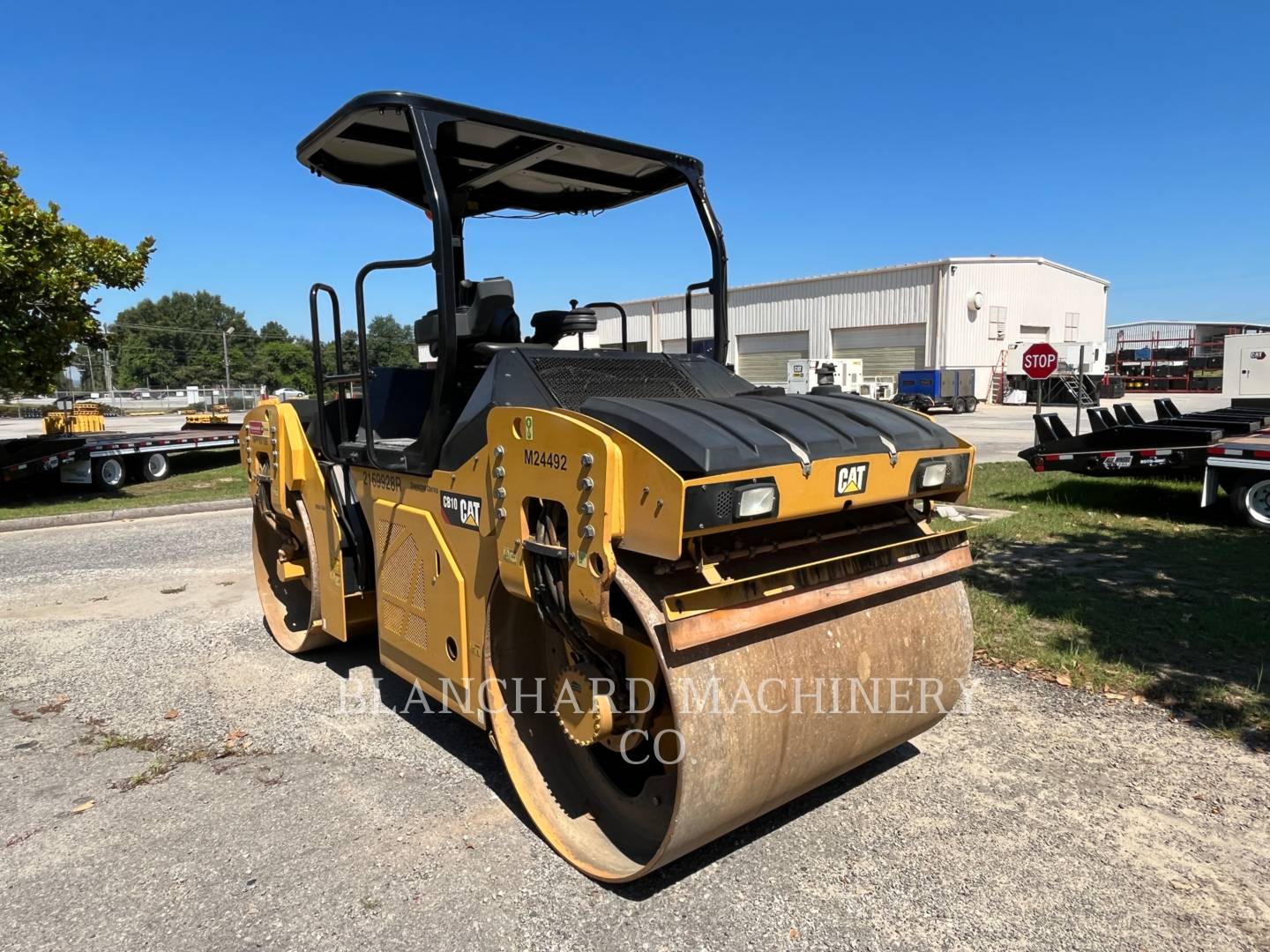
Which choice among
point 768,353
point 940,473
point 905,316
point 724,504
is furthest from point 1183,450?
point 768,353

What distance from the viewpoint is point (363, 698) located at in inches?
169

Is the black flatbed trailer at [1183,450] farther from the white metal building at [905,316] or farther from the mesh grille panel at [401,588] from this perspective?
the white metal building at [905,316]

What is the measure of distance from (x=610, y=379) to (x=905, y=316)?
119ft

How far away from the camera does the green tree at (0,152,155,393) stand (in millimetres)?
10469

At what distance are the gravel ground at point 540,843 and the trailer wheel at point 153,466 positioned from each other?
10377 mm

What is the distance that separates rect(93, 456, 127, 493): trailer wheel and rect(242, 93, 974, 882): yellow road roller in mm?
10406

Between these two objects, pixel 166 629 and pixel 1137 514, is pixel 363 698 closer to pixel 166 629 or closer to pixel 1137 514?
pixel 166 629

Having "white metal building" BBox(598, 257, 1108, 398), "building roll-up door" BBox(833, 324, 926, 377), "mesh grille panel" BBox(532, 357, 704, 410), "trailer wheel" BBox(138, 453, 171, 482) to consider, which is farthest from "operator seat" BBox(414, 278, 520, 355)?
"building roll-up door" BBox(833, 324, 926, 377)

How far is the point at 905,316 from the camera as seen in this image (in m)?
37.1

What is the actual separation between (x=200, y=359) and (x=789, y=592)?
335 ft

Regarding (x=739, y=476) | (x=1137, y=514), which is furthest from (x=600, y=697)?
(x=1137, y=514)

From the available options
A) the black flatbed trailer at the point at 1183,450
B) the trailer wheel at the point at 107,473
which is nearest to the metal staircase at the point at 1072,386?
the black flatbed trailer at the point at 1183,450

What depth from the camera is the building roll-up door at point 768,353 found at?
4128 cm

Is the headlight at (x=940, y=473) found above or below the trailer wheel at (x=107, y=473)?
above
